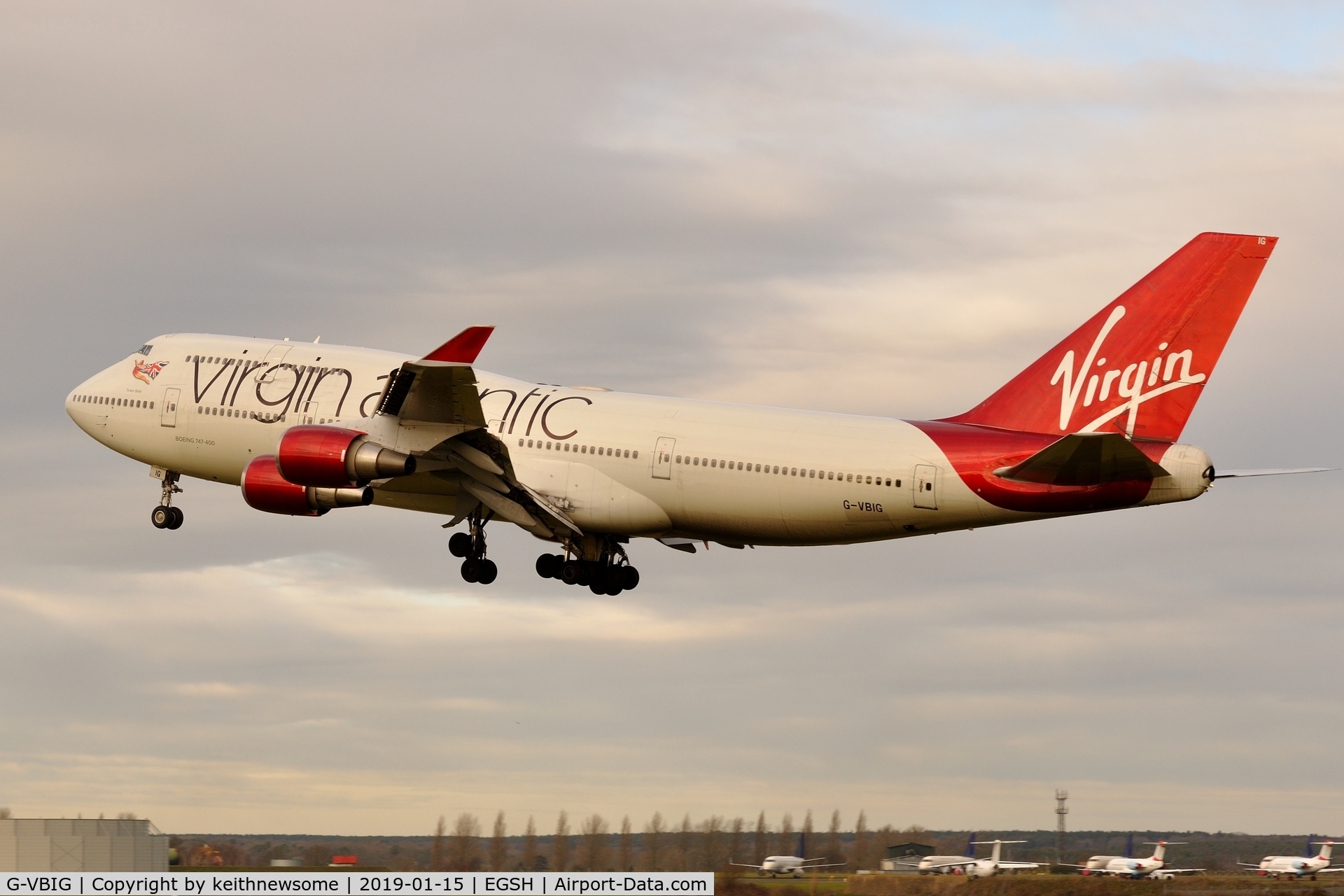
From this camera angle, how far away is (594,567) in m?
45.2

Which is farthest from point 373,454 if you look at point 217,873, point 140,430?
point 217,873

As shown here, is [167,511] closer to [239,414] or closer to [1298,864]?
[239,414]

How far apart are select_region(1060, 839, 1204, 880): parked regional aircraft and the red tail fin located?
3022 centimetres

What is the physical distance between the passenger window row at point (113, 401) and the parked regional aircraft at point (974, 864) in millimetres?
34651

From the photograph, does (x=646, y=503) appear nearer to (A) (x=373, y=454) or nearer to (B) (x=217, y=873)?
(A) (x=373, y=454)

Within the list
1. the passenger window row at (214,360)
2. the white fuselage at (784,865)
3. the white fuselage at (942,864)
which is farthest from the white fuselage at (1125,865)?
the passenger window row at (214,360)

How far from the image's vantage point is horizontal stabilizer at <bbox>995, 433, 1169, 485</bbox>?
34.9 meters

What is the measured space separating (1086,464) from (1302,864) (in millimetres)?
43906

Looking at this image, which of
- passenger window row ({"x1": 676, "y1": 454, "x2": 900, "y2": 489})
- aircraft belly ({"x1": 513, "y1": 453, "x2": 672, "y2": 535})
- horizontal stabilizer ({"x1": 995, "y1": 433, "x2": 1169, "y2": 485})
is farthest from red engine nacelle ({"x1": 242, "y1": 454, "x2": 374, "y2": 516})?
horizontal stabilizer ({"x1": 995, "y1": 433, "x2": 1169, "y2": 485})

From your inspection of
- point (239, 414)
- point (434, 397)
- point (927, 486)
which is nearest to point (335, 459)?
point (434, 397)

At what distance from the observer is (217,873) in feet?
151

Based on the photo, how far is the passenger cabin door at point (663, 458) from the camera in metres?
41.1

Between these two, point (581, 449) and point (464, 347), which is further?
point (581, 449)

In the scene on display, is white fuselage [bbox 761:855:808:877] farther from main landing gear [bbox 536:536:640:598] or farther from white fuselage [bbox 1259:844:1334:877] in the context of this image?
white fuselage [bbox 1259:844:1334:877]
